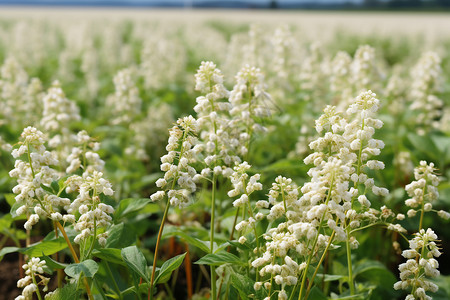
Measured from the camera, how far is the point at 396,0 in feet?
153

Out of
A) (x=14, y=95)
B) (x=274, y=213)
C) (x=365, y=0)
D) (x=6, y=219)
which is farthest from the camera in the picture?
(x=365, y=0)

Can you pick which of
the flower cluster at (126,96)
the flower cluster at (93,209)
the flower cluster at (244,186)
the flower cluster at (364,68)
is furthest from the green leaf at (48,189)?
the flower cluster at (364,68)

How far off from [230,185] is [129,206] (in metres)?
1.25

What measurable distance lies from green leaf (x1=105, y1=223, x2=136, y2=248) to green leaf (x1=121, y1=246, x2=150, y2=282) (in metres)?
0.36

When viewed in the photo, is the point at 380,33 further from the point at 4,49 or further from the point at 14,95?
the point at 14,95

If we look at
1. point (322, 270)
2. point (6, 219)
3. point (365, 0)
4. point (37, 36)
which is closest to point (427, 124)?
point (322, 270)

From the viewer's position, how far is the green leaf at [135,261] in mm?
2394

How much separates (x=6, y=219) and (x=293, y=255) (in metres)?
1.87

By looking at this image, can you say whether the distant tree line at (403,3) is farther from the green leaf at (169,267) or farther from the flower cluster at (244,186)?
the green leaf at (169,267)

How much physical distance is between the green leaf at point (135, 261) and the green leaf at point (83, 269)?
20 cm

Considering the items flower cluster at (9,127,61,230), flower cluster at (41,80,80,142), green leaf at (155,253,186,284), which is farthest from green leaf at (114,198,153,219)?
flower cluster at (41,80,80,142)

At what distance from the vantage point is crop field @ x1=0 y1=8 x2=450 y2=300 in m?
2.28

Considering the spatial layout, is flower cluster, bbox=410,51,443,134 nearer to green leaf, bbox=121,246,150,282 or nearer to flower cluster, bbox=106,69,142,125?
flower cluster, bbox=106,69,142,125

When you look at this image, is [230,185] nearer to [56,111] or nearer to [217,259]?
[56,111]
